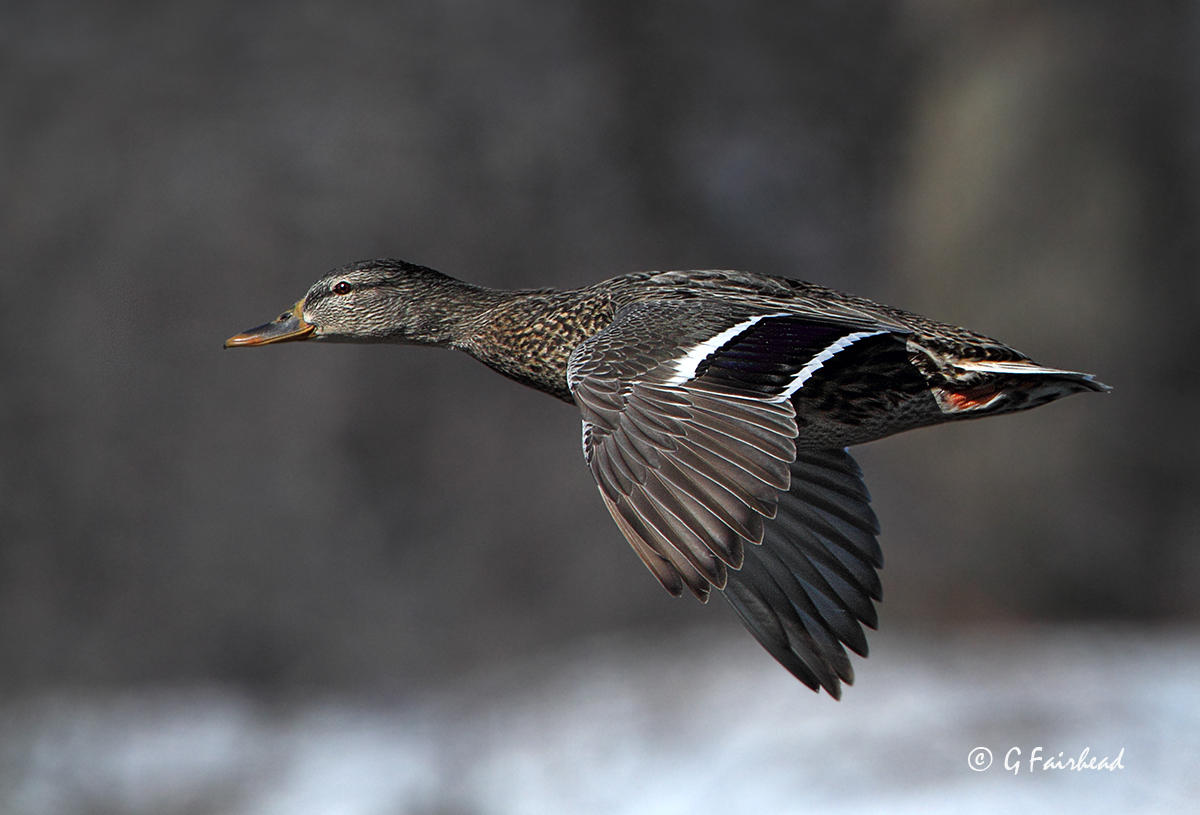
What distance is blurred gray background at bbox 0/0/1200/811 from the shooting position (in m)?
9.45

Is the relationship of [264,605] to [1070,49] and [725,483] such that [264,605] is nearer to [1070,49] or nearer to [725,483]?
[1070,49]

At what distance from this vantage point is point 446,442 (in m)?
11.5

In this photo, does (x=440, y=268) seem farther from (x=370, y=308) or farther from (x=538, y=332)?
(x=538, y=332)

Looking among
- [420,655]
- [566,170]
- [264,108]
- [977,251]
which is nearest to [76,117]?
[264,108]

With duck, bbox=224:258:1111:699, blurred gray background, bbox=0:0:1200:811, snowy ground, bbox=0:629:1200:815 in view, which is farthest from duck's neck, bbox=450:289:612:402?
blurred gray background, bbox=0:0:1200:811

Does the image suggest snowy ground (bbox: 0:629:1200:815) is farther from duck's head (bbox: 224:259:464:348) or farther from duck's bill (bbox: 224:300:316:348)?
duck's bill (bbox: 224:300:316:348)

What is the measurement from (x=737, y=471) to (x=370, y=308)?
2190 mm

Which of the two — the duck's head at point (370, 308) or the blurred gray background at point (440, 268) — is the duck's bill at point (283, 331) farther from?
the blurred gray background at point (440, 268)

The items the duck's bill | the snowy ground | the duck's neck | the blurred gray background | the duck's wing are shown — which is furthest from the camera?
the blurred gray background

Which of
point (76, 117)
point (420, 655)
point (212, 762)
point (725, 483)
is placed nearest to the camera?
point (725, 483)

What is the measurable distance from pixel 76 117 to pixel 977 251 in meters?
7.37

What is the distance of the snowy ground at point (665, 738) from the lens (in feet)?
23.8

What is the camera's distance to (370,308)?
5.11 m

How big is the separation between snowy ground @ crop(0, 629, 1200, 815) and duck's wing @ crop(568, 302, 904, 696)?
3093mm
